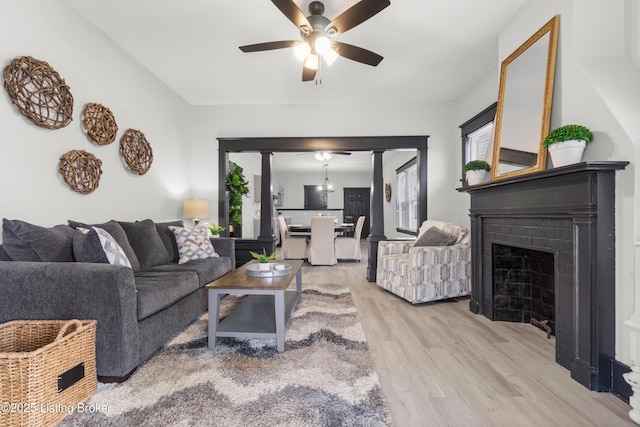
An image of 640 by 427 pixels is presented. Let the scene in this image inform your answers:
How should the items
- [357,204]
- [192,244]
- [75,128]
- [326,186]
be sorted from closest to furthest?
[75,128] < [192,244] < [326,186] < [357,204]

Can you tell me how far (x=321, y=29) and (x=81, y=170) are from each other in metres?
2.38

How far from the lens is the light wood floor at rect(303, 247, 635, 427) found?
5.16 feet

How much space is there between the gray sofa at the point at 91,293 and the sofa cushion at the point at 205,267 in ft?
1.16

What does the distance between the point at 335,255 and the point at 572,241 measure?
4.39 meters

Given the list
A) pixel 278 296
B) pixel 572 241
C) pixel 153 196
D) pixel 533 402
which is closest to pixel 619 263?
pixel 572 241

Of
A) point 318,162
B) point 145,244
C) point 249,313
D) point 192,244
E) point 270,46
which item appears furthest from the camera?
point 318,162

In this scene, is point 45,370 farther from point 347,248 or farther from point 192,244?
point 347,248

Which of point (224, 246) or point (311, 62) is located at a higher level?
point (311, 62)

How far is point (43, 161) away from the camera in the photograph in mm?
2480

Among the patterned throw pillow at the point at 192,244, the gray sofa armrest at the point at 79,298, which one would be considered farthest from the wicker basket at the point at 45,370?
the patterned throw pillow at the point at 192,244

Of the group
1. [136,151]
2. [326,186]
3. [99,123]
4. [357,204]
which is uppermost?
[326,186]

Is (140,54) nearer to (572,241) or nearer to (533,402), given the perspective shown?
(572,241)

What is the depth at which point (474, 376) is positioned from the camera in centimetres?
194

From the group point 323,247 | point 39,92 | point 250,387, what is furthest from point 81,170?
point 323,247
